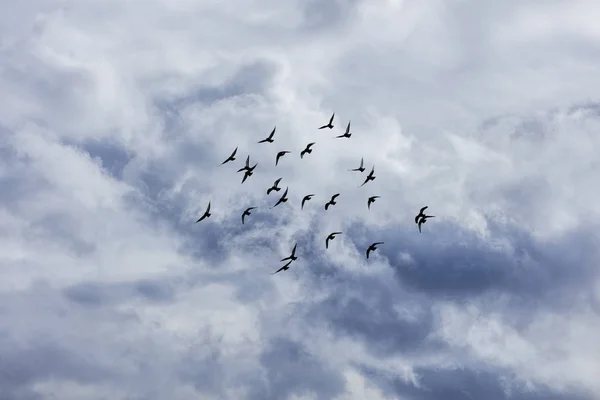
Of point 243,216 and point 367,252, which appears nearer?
point 367,252

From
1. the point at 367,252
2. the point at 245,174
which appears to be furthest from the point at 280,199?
Answer: the point at 367,252

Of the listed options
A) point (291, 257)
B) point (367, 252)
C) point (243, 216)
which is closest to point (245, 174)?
point (243, 216)

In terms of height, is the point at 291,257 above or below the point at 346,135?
below

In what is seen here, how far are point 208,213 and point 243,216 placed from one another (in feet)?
34.0

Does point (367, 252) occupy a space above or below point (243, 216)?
below

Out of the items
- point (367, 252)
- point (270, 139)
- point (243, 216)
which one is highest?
point (270, 139)

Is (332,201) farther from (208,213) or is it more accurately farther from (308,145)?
(208,213)

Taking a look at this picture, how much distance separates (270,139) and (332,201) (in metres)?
21.6

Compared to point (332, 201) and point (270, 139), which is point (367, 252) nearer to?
point (332, 201)

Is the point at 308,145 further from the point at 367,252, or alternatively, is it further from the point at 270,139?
the point at 367,252

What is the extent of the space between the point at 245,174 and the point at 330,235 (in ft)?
83.2

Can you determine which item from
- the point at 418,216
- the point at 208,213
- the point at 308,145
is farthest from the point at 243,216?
the point at 418,216

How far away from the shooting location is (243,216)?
200 m

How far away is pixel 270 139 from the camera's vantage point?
19988 cm
